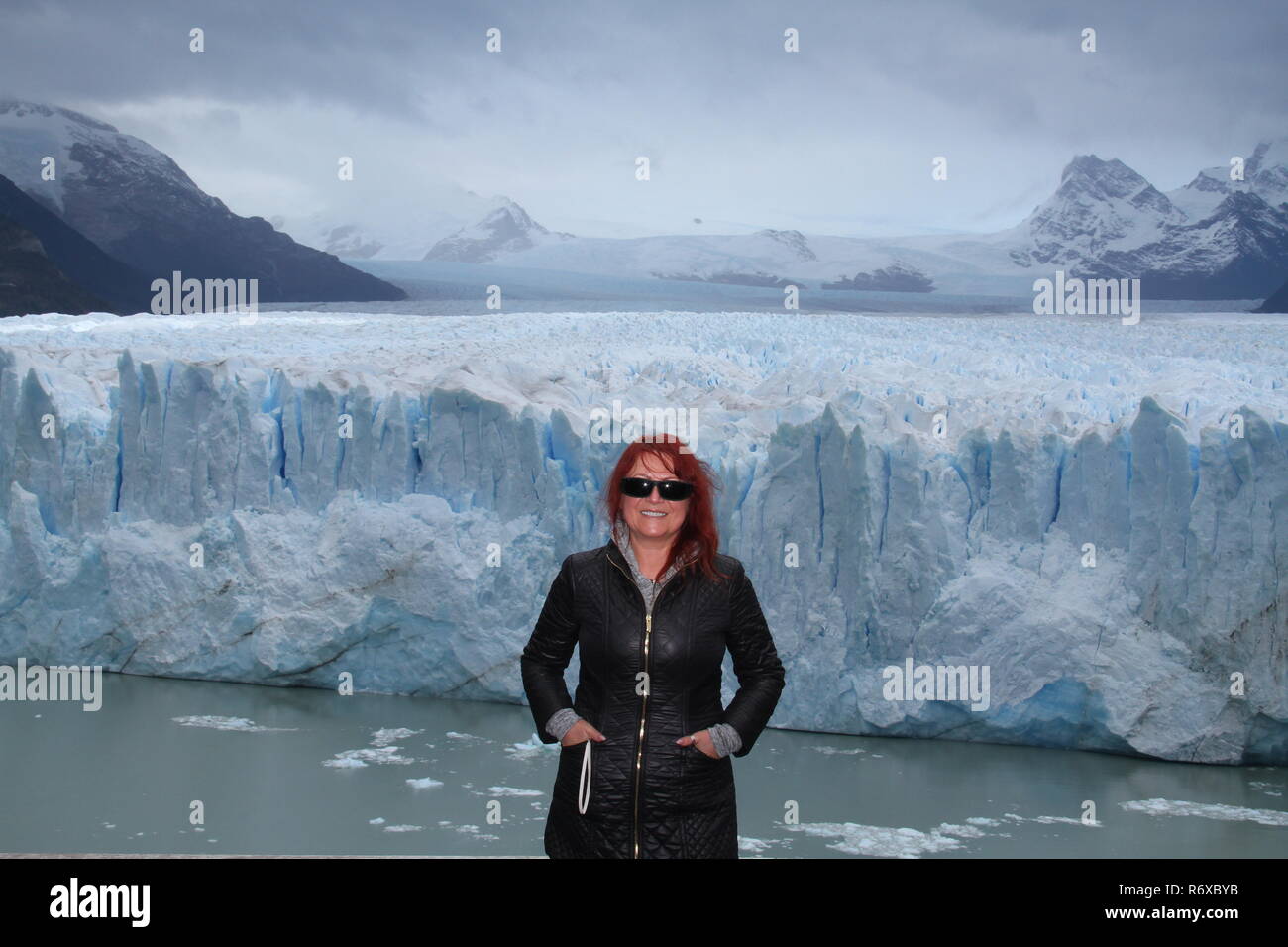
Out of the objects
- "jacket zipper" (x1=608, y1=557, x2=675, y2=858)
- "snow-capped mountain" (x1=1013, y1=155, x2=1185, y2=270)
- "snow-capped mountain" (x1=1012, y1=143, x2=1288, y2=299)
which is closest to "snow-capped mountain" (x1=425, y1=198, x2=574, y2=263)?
"snow-capped mountain" (x1=1013, y1=155, x2=1185, y2=270)

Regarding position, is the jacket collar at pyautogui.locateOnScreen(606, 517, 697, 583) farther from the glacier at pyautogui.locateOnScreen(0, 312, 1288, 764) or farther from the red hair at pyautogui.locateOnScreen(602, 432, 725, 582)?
the glacier at pyautogui.locateOnScreen(0, 312, 1288, 764)

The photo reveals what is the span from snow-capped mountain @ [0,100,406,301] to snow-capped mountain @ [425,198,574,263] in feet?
6.59

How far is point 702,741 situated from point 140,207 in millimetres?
11594

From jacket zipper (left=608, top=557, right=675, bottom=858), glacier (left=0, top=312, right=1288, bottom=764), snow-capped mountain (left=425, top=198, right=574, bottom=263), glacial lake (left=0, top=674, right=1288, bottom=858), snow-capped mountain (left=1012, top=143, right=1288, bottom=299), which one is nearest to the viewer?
jacket zipper (left=608, top=557, right=675, bottom=858)

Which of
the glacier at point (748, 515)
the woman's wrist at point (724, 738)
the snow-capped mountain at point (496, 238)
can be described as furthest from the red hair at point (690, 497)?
the snow-capped mountain at point (496, 238)

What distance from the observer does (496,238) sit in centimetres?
1467

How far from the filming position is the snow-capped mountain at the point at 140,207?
38.8ft

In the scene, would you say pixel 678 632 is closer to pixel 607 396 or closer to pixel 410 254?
pixel 607 396

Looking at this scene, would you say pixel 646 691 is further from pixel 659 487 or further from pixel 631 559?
pixel 659 487

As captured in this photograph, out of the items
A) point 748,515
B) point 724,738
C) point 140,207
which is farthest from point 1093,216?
point 724,738

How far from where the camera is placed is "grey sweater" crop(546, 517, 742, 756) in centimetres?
216

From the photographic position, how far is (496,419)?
22.1 feet

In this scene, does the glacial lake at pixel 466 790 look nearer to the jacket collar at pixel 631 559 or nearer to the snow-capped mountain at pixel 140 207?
the jacket collar at pixel 631 559
